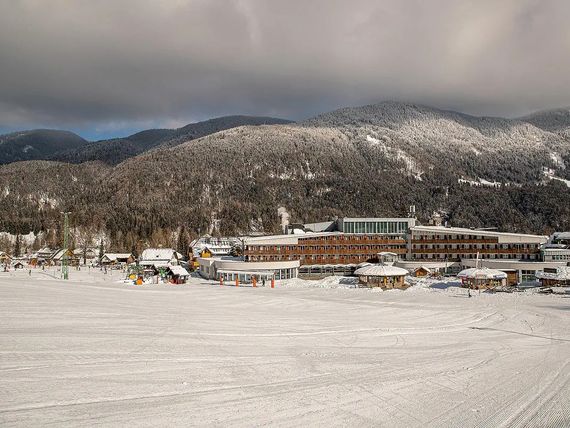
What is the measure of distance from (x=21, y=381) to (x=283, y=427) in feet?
29.4

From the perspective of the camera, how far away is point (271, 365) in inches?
759

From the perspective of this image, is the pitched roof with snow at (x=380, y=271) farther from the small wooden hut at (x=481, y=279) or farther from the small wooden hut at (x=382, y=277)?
the small wooden hut at (x=481, y=279)

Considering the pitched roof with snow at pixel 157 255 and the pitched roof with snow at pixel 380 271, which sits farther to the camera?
the pitched roof with snow at pixel 157 255

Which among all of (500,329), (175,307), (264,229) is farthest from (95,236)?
(500,329)

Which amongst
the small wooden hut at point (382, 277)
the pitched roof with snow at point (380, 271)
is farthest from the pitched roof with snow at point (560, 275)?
the pitched roof with snow at point (380, 271)

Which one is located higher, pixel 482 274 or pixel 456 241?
pixel 456 241

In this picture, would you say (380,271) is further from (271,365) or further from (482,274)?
(271,365)

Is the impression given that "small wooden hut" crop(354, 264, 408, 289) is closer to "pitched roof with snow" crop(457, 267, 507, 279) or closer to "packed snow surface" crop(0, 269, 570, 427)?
"pitched roof with snow" crop(457, 267, 507, 279)

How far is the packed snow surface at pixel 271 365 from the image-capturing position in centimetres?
1394

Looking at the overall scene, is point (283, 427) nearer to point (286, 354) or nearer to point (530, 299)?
point (286, 354)

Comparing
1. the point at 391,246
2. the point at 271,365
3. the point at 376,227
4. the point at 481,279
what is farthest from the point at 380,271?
the point at 271,365

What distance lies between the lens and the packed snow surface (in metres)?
13.9

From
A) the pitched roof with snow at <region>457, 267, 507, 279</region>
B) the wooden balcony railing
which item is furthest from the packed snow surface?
the wooden balcony railing

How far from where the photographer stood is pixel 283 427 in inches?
509
